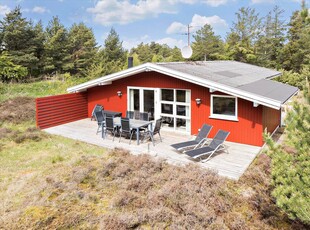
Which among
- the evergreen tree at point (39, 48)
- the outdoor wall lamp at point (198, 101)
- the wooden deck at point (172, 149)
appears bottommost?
the wooden deck at point (172, 149)

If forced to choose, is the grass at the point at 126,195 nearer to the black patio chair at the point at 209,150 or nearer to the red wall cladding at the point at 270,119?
the black patio chair at the point at 209,150

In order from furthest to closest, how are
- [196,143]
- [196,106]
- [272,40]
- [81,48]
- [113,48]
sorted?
[113,48] < [272,40] < [81,48] < [196,106] < [196,143]

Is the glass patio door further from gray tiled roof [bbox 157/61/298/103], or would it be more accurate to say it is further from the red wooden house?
gray tiled roof [bbox 157/61/298/103]

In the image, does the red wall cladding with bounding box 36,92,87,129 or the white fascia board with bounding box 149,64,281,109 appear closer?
the white fascia board with bounding box 149,64,281,109

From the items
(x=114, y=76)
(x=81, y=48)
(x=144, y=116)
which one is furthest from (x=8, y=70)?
(x=144, y=116)

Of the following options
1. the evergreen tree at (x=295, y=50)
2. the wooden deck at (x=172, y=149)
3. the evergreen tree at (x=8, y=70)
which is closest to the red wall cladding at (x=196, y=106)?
the wooden deck at (x=172, y=149)

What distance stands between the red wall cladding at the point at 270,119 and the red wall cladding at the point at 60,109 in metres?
9.53

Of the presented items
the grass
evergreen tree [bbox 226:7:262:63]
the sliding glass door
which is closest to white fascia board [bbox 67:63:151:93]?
the sliding glass door

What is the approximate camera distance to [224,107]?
9984 millimetres

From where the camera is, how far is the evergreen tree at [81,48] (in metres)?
34.7

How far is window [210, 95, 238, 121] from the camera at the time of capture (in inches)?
380

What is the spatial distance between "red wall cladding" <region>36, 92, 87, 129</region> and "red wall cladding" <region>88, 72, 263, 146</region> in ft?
2.40

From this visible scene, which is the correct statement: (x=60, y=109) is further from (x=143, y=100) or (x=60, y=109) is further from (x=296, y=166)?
(x=296, y=166)

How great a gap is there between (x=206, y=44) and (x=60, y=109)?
32526 mm
